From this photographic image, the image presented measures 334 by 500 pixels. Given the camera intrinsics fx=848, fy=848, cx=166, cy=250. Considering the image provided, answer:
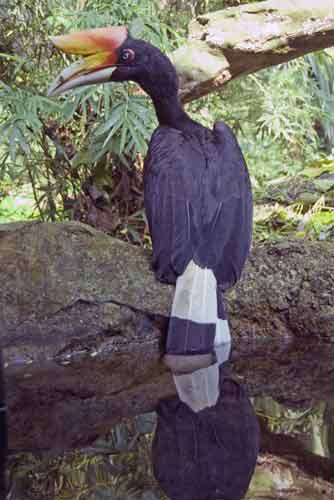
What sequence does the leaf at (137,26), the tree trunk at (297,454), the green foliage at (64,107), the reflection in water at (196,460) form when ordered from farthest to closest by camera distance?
the leaf at (137,26)
the green foliage at (64,107)
the tree trunk at (297,454)
the reflection in water at (196,460)

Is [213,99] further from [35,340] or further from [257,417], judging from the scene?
[257,417]

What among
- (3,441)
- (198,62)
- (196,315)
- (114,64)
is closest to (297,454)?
(3,441)

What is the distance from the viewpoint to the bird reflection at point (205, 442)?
1.76 metres

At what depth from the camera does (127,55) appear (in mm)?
3342

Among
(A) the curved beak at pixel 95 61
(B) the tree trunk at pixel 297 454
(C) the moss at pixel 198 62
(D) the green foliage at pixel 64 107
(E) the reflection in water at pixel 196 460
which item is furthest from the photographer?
(C) the moss at pixel 198 62

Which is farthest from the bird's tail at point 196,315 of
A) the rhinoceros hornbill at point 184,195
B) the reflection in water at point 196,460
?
the reflection in water at point 196,460

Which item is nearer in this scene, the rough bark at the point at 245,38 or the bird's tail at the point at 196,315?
the bird's tail at the point at 196,315

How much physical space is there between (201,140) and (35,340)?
1.01 metres

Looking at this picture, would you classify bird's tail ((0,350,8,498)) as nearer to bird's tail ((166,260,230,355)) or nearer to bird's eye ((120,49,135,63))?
bird's tail ((166,260,230,355))

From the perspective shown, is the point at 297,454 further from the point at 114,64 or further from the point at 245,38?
the point at 245,38

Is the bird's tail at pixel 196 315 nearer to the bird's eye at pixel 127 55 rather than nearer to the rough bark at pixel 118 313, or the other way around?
the rough bark at pixel 118 313

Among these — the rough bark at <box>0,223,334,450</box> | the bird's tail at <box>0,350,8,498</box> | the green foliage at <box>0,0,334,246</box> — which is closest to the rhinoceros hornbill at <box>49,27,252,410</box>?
the rough bark at <box>0,223,334,450</box>

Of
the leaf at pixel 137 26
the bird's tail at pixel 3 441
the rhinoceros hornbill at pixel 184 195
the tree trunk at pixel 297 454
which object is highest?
the leaf at pixel 137 26

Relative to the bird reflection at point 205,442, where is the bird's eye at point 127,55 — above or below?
above
